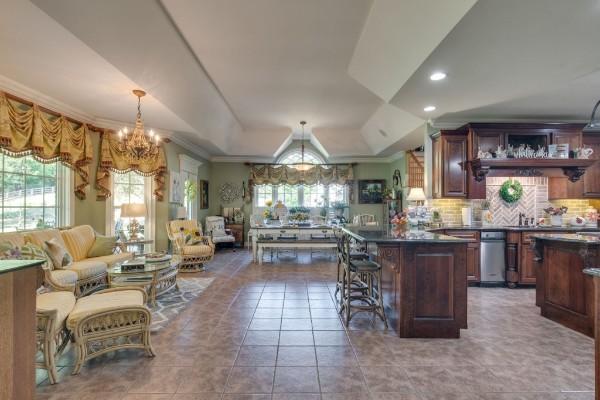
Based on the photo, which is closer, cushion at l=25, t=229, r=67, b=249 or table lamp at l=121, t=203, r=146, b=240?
cushion at l=25, t=229, r=67, b=249

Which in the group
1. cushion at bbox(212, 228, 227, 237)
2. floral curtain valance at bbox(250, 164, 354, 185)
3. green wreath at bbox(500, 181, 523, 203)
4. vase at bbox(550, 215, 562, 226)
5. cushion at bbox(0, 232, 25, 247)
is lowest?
cushion at bbox(212, 228, 227, 237)

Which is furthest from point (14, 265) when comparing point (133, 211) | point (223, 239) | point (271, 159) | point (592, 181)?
point (271, 159)

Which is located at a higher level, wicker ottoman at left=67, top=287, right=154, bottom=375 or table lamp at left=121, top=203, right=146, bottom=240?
table lamp at left=121, top=203, right=146, bottom=240

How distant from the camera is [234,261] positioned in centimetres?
672

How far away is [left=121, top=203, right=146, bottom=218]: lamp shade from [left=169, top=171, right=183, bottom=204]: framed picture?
40.0 inches

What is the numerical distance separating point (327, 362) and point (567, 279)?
286cm

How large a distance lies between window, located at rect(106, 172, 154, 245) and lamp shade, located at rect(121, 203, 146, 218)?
472 millimetres

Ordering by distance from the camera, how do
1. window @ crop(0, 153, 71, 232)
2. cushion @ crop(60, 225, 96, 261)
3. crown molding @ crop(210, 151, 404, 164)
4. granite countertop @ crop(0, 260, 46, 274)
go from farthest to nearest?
crown molding @ crop(210, 151, 404, 164)
cushion @ crop(60, 225, 96, 261)
window @ crop(0, 153, 71, 232)
granite countertop @ crop(0, 260, 46, 274)

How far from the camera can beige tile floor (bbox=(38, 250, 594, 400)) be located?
2.07 m

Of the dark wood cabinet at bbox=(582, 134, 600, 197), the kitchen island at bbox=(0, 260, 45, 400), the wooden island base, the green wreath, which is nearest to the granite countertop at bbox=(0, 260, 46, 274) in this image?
the kitchen island at bbox=(0, 260, 45, 400)

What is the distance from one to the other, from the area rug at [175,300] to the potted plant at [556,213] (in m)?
5.84

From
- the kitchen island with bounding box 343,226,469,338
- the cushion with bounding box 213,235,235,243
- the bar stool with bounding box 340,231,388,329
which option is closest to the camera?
the kitchen island with bounding box 343,226,469,338

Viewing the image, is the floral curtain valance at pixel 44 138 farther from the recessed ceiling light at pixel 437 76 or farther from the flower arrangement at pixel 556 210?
the flower arrangement at pixel 556 210

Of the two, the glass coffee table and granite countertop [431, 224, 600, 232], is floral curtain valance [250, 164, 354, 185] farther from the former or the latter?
the glass coffee table
